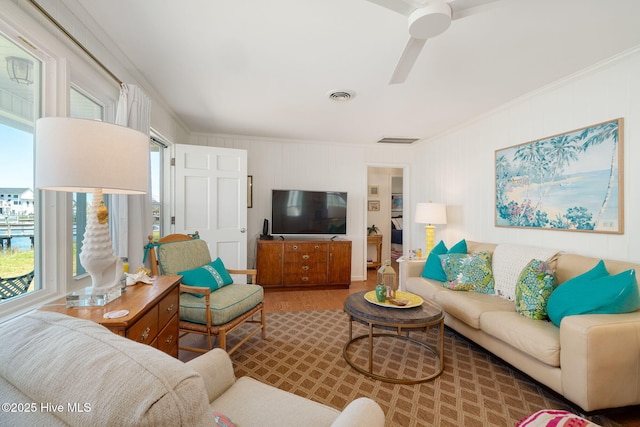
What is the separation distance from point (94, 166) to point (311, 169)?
378cm

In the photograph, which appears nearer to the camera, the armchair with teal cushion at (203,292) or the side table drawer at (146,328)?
the side table drawer at (146,328)

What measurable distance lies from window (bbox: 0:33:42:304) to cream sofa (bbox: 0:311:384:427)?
1063 millimetres

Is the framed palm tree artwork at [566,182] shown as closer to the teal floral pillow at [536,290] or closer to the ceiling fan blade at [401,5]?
the teal floral pillow at [536,290]

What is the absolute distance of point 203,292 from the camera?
81.3 inches

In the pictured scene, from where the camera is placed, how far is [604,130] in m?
2.22

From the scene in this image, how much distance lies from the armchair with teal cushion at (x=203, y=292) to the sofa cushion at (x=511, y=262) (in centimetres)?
225

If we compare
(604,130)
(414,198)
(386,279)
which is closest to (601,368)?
(386,279)

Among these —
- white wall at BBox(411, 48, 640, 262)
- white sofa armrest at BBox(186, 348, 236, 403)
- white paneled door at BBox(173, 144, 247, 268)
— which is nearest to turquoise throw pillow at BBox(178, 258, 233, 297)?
white paneled door at BBox(173, 144, 247, 268)

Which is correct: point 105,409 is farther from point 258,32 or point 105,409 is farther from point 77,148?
point 258,32

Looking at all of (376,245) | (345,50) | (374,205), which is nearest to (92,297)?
(345,50)

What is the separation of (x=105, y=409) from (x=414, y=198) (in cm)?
495

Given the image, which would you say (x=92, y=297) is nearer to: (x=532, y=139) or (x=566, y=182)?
(x=566, y=182)

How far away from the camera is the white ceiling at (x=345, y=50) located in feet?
5.49

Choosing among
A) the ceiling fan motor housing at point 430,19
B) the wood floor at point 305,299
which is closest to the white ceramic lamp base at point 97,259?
the ceiling fan motor housing at point 430,19
